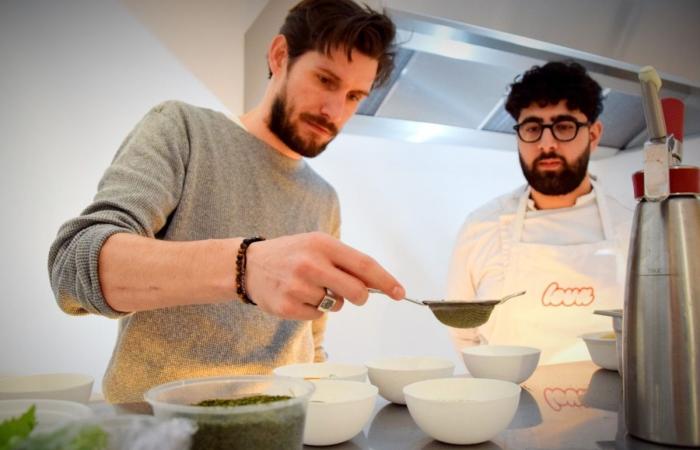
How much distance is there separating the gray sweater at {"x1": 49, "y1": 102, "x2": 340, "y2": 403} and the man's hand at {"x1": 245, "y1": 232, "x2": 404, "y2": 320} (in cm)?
36

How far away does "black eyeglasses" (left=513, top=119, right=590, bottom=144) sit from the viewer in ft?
6.73

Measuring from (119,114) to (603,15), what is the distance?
2.16 meters

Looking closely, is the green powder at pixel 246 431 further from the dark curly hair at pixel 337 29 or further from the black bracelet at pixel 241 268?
the dark curly hair at pixel 337 29

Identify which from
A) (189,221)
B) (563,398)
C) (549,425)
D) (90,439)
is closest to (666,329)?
(549,425)

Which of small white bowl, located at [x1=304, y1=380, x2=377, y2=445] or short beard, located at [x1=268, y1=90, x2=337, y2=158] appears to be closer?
small white bowl, located at [x1=304, y1=380, x2=377, y2=445]

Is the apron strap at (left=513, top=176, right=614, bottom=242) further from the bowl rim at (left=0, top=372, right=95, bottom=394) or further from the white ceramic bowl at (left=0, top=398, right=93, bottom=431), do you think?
the white ceramic bowl at (left=0, top=398, right=93, bottom=431)

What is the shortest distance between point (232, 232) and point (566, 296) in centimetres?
130

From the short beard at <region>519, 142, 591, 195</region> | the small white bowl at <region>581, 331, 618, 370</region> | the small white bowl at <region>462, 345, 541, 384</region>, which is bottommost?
the small white bowl at <region>462, 345, 541, 384</region>

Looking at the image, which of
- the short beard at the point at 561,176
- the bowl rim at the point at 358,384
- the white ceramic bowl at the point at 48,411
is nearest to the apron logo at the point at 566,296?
the short beard at the point at 561,176

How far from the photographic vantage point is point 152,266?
896 mm

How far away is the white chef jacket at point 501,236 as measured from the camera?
6.84ft

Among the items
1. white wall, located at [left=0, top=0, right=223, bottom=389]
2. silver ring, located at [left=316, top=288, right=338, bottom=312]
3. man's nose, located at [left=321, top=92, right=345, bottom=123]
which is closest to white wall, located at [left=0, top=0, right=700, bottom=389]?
white wall, located at [left=0, top=0, right=223, bottom=389]

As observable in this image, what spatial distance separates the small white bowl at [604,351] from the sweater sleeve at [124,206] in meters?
1.06

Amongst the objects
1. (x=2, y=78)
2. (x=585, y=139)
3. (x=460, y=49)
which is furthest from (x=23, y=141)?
(x=585, y=139)
